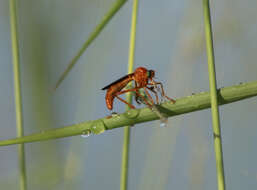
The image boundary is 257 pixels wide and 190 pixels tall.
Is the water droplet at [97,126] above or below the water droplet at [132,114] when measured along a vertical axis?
below

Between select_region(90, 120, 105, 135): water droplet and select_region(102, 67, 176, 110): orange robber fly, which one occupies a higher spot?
select_region(102, 67, 176, 110): orange robber fly

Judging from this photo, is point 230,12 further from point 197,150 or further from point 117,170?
point 117,170

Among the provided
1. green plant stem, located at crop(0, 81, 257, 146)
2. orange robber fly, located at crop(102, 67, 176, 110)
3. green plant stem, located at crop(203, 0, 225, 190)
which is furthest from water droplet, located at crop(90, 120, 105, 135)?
orange robber fly, located at crop(102, 67, 176, 110)

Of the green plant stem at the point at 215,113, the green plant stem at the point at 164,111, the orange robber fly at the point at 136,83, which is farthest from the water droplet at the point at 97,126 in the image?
the orange robber fly at the point at 136,83

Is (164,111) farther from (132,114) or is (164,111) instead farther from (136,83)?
(136,83)

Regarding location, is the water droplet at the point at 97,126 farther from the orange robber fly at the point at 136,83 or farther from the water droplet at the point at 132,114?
the orange robber fly at the point at 136,83

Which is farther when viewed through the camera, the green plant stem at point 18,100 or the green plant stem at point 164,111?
the green plant stem at point 18,100

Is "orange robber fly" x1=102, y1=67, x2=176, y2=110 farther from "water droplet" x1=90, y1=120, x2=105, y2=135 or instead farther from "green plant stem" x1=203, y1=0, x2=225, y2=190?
"green plant stem" x1=203, y1=0, x2=225, y2=190

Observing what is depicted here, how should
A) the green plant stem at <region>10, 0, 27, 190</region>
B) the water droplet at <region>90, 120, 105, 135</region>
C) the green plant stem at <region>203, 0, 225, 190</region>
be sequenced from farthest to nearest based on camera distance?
the green plant stem at <region>10, 0, 27, 190</region> < the water droplet at <region>90, 120, 105, 135</region> < the green plant stem at <region>203, 0, 225, 190</region>
